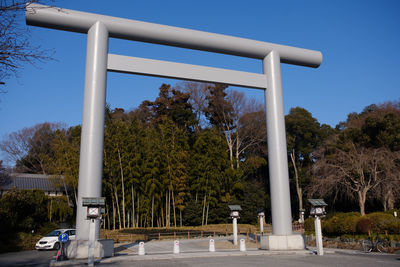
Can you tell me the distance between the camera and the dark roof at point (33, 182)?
24656 millimetres

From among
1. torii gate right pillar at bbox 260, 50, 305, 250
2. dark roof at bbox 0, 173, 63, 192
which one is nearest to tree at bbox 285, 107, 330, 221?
torii gate right pillar at bbox 260, 50, 305, 250

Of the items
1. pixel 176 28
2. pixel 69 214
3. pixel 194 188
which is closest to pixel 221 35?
pixel 176 28

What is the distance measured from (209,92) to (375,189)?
17343mm

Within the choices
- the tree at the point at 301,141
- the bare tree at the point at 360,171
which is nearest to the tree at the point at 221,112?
the tree at the point at 301,141

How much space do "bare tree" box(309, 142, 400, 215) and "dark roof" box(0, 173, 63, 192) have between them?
64.5ft

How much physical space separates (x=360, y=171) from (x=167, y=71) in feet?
52.0

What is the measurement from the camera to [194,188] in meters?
24.8

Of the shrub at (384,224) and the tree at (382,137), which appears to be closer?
the shrub at (384,224)

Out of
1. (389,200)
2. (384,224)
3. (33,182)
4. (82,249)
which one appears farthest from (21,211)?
(389,200)

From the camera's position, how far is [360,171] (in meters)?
20.6

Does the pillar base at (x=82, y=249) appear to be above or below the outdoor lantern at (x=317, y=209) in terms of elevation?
below

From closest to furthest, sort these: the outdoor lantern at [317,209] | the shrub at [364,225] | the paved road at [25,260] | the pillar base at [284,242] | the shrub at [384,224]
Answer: the paved road at [25,260], the outdoor lantern at [317,209], the pillar base at [284,242], the shrub at [384,224], the shrub at [364,225]

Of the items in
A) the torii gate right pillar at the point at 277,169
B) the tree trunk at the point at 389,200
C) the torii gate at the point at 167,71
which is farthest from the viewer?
the tree trunk at the point at 389,200

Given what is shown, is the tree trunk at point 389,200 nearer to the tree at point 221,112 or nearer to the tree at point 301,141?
the tree at point 301,141
